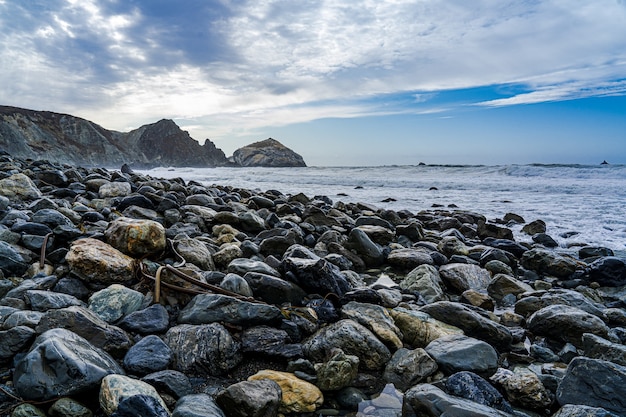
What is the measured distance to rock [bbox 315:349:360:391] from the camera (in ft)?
7.71

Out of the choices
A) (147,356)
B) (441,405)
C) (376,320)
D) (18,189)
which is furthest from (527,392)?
(18,189)

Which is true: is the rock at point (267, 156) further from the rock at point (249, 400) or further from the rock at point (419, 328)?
the rock at point (249, 400)

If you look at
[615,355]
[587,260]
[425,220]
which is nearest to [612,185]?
[425,220]

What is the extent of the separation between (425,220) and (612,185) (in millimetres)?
12440

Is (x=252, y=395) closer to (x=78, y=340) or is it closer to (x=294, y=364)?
(x=294, y=364)

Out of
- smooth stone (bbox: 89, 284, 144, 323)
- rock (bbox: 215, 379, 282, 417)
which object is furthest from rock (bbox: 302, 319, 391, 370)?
smooth stone (bbox: 89, 284, 144, 323)

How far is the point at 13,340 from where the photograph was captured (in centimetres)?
213

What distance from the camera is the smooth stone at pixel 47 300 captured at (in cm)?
262

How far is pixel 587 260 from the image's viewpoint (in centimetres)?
599

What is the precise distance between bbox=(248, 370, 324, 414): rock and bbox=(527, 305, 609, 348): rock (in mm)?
2282

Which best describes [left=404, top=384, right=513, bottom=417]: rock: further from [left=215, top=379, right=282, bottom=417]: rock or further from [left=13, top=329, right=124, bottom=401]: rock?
[left=13, top=329, right=124, bottom=401]: rock

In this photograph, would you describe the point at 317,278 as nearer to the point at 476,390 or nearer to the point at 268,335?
the point at 268,335

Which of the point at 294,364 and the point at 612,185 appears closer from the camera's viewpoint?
the point at 294,364

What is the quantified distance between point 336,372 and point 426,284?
2.22m
